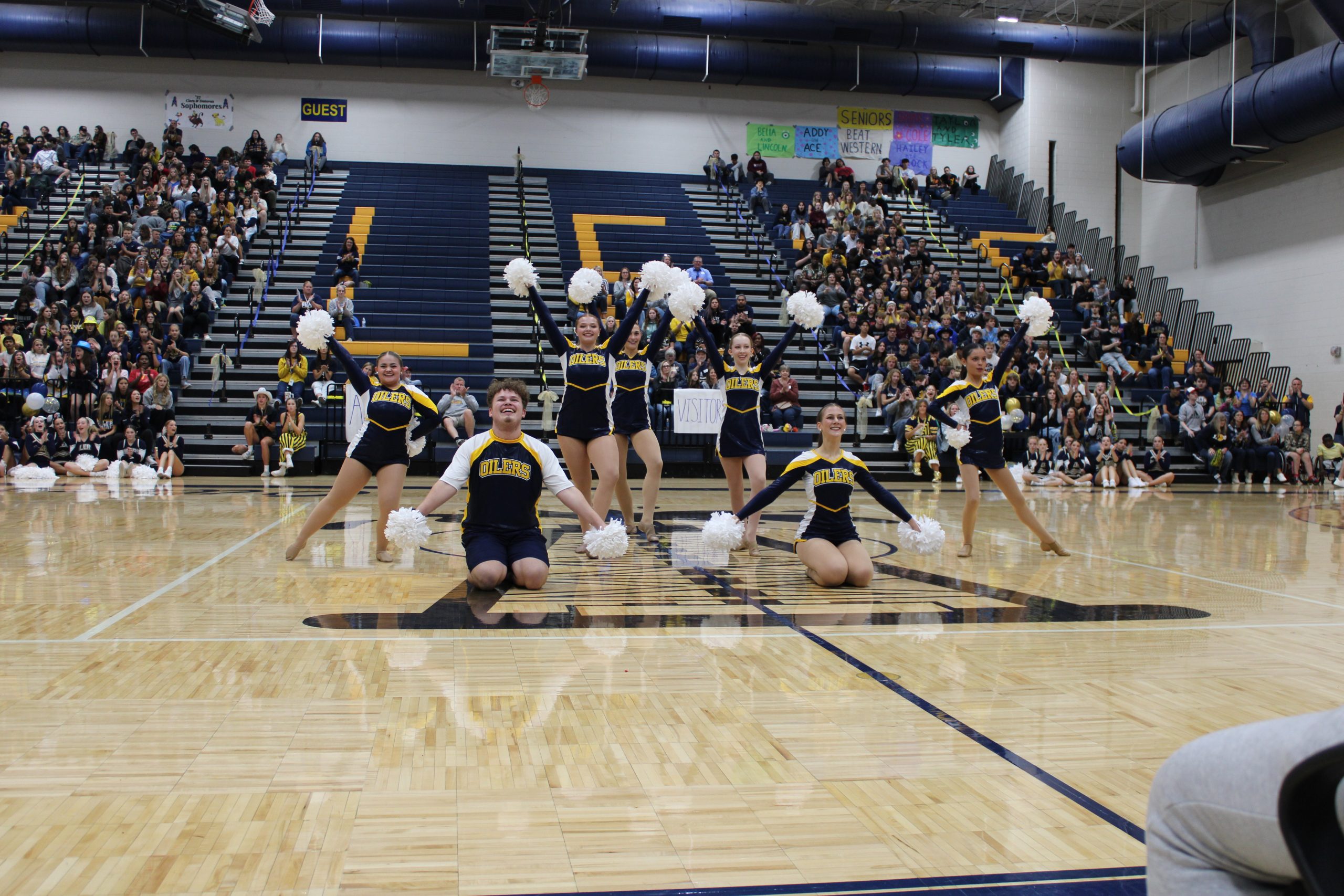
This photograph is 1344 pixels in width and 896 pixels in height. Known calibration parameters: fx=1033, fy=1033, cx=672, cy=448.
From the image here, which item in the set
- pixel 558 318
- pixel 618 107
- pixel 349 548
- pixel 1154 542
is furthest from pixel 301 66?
pixel 1154 542

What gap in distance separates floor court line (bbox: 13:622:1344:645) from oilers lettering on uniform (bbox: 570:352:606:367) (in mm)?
3367

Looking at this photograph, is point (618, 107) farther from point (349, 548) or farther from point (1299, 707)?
point (1299, 707)

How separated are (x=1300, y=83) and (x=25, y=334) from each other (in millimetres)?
22402

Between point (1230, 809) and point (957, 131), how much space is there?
29.2 meters

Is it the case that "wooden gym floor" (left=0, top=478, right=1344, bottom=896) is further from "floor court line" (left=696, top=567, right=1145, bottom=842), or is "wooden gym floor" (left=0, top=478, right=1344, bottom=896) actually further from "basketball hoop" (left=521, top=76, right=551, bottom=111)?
"basketball hoop" (left=521, top=76, right=551, bottom=111)

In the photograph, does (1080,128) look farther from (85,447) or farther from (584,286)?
(85,447)

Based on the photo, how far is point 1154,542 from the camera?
30.1 feet

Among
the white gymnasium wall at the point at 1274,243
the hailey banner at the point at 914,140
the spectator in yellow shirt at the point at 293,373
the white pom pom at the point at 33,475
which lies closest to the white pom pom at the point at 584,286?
the spectator in yellow shirt at the point at 293,373

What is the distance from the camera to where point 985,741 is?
3.39 metres

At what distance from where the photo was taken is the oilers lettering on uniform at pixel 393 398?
7266 mm

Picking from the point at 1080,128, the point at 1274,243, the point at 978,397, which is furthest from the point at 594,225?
the point at 978,397

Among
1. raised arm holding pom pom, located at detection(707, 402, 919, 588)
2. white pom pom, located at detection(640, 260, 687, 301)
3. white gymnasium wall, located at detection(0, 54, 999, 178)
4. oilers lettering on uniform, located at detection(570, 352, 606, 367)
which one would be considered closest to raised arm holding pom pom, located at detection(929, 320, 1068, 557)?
raised arm holding pom pom, located at detection(707, 402, 919, 588)

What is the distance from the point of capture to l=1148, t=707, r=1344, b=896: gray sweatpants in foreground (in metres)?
1.16

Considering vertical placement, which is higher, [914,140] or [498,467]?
[914,140]
